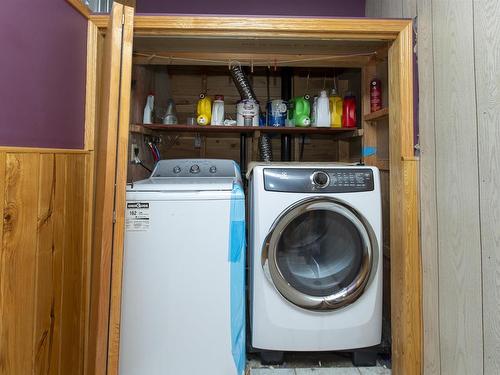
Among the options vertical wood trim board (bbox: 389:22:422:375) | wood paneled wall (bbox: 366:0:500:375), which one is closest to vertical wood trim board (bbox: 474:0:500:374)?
wood paneled wall (bbox: 366:0:500:375)

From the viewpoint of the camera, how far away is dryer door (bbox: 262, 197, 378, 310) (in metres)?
1.52

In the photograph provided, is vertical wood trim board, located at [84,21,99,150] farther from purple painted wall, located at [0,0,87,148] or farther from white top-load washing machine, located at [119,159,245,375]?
white top-load washing machine, located at [119,159,245,375]

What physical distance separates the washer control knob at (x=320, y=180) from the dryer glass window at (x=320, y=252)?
0.16 metres

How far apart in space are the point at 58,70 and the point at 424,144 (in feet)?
5.36

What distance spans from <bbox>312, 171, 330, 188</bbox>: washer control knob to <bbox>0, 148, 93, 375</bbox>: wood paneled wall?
1129 millimetres

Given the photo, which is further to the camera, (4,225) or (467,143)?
(467,143)

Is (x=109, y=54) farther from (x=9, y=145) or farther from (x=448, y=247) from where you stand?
(x=448, y=247)

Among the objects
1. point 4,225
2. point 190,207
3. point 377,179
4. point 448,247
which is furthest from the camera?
point 377,179

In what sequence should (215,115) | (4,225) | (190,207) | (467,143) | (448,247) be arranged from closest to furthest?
(4,225), (467,143), (448,247), (190,207), (215,115)

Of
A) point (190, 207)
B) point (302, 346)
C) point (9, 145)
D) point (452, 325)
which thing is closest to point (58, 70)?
point (9, 145)

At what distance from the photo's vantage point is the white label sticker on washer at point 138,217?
1.34 meters

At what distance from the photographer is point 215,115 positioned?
2371mm

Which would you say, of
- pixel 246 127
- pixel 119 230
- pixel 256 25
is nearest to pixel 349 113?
pixel 246 127

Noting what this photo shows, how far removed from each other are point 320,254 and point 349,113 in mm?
1216
